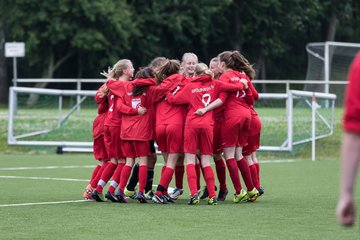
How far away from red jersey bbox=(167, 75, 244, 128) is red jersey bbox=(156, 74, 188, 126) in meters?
Answer: 0.18

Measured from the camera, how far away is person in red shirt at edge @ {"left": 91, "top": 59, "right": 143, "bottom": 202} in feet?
38.9

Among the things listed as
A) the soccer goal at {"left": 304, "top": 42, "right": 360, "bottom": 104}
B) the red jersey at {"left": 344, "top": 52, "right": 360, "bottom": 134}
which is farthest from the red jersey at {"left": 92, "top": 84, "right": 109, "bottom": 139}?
the soccer goal at {"left": 304, "top": 42, "right": 360, "bottom": 104}

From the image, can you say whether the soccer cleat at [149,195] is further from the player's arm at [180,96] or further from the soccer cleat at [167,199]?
the player's arm at [180,96]

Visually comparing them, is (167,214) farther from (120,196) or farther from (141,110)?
(141,110)

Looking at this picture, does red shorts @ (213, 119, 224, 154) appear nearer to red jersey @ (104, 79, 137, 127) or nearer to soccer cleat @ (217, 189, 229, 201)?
soccer cleat @ (217, 189, 229, 201)

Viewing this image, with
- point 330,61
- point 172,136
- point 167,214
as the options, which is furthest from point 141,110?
point 330,61

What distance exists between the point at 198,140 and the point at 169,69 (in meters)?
0.91

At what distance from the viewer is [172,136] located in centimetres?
1150

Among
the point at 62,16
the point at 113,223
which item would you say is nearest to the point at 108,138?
the point at 113,223

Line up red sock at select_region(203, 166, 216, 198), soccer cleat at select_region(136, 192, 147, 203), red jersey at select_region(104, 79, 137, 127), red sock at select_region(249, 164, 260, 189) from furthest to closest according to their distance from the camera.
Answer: red sock at select_region(249, 164, 260, 189) → red jersey at select_region(104, 79, 137, 127) → soccer cleat at select_region(136, 192, 147, 203) → red sock at select_region(203, 166, 216, 198)

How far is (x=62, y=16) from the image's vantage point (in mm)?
47344

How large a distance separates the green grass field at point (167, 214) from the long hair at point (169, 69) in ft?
5.00

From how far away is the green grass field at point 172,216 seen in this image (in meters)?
8.57

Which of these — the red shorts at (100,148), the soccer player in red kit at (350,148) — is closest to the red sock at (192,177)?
the red shorts at (100,148)
